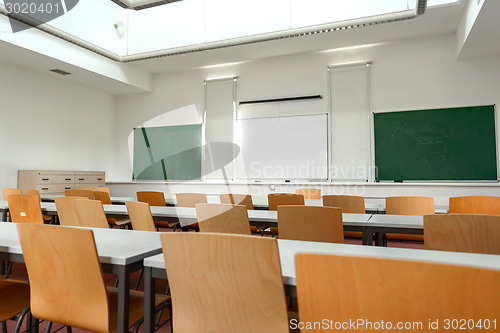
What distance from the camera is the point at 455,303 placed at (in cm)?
76

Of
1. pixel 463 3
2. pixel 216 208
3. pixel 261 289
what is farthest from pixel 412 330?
pixel 463 3

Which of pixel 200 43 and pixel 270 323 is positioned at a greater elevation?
pixel 200 43

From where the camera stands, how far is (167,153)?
25.7 feet

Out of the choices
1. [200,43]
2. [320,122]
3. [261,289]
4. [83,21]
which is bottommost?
[261,289]

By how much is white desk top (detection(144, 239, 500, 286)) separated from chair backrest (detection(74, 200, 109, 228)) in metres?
1.50

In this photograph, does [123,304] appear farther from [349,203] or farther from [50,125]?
[50,125]

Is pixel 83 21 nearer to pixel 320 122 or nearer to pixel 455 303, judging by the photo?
pixel 320 122

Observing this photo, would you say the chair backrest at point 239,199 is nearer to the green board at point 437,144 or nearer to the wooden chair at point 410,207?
the wooden chair at point 410,207

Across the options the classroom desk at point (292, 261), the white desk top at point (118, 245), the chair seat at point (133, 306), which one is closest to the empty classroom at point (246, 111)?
the white desk top at point (118, 245)

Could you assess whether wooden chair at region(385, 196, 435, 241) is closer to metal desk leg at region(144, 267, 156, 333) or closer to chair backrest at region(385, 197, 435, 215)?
chair backrest at region(385, 197, 435, 215)

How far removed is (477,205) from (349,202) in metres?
1.04

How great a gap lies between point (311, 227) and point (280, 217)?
0.71 ft

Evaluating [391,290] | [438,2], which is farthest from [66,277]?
[438,2]

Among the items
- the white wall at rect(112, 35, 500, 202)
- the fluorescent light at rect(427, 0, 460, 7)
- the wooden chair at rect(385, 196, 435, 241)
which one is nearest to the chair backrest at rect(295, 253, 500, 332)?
the wooden chair at rect(385, 196, 435, 241)
